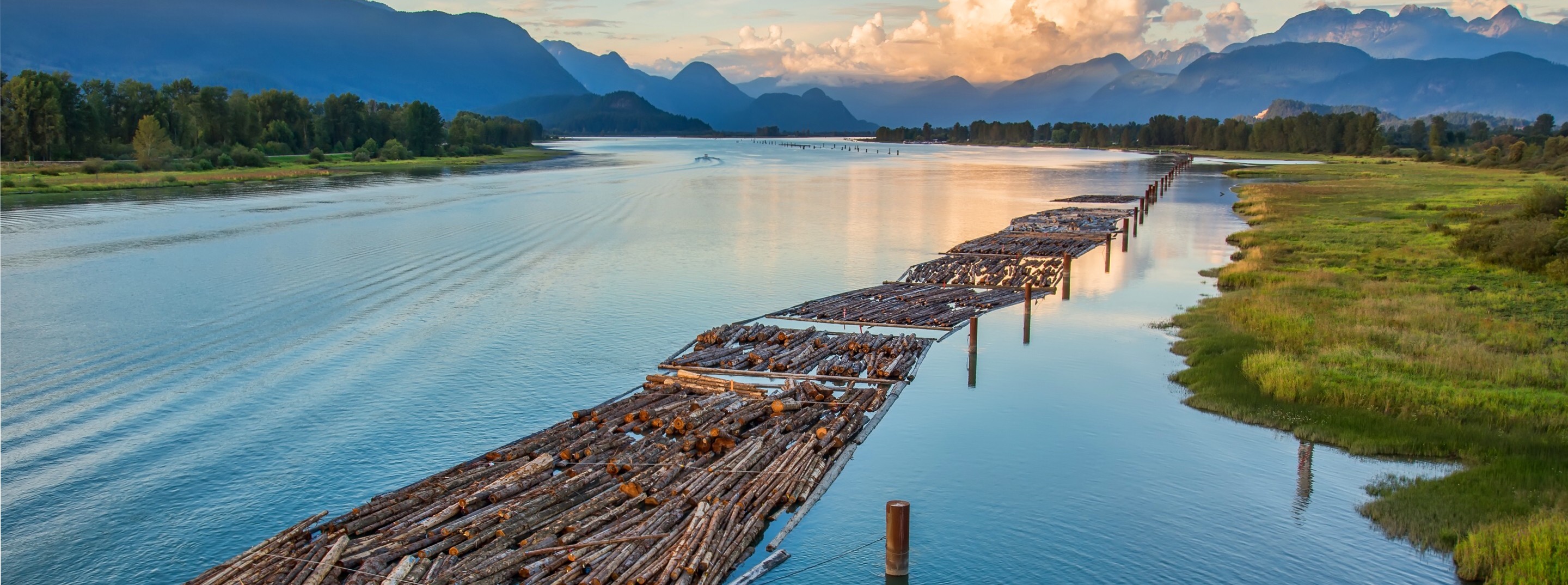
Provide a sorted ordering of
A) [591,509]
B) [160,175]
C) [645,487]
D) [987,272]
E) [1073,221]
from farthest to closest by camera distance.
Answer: [160,175], [1073,221], [987,272], [645,487], [591,509]

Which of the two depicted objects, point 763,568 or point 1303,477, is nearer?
point 763,568

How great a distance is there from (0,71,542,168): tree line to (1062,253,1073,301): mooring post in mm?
116952

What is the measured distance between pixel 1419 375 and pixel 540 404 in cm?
2123

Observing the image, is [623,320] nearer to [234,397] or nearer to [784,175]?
[234,397]

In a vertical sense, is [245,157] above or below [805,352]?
above

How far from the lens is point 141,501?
64.8ft

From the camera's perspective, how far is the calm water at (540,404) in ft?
59.3

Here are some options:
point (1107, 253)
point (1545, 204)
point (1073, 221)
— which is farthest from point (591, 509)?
point (1073, 221)

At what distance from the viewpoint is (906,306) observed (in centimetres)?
3694

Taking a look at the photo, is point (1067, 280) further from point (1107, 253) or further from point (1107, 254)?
point (1107, 253)

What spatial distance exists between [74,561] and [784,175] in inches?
4799

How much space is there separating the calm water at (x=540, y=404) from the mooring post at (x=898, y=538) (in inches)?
32.5

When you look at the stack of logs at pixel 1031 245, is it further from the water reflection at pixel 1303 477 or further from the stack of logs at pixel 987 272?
the water reflection at pixel 1303 477

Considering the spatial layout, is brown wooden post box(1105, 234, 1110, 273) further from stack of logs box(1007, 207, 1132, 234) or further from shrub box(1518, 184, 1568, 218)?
shrub box(1518, 184, 1568, 218)
